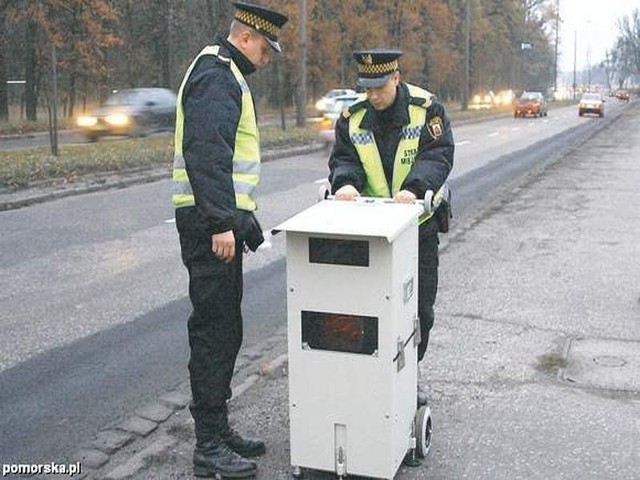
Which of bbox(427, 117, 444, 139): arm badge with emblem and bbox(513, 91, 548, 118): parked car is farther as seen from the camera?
bbox(513, 91, 548, 118): parked car

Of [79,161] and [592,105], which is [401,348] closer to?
[79,161]

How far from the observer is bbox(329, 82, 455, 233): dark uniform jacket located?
4.25 meters

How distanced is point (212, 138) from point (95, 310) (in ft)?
12.9

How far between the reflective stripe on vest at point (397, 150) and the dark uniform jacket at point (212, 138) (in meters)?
Result: 0.77

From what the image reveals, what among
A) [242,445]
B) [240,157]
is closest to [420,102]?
[240,157]

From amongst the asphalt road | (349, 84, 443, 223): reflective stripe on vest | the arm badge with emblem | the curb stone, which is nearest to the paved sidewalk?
the curb stone

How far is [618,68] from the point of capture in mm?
131000

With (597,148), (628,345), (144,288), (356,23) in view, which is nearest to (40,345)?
(144,288)

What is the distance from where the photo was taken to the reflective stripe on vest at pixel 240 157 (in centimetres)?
388

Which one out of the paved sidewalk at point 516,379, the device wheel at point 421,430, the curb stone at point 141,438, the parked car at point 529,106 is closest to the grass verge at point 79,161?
the paved sidewalk at point 516,379

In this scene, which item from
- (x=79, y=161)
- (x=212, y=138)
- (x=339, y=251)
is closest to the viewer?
(x=339, y=251)

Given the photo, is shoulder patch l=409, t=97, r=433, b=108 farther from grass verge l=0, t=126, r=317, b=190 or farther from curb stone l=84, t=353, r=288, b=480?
grass verge l=0, t=126, r=317, b=190

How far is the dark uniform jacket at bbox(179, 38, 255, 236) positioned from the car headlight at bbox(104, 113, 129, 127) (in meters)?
24.1

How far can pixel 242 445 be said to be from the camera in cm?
418
